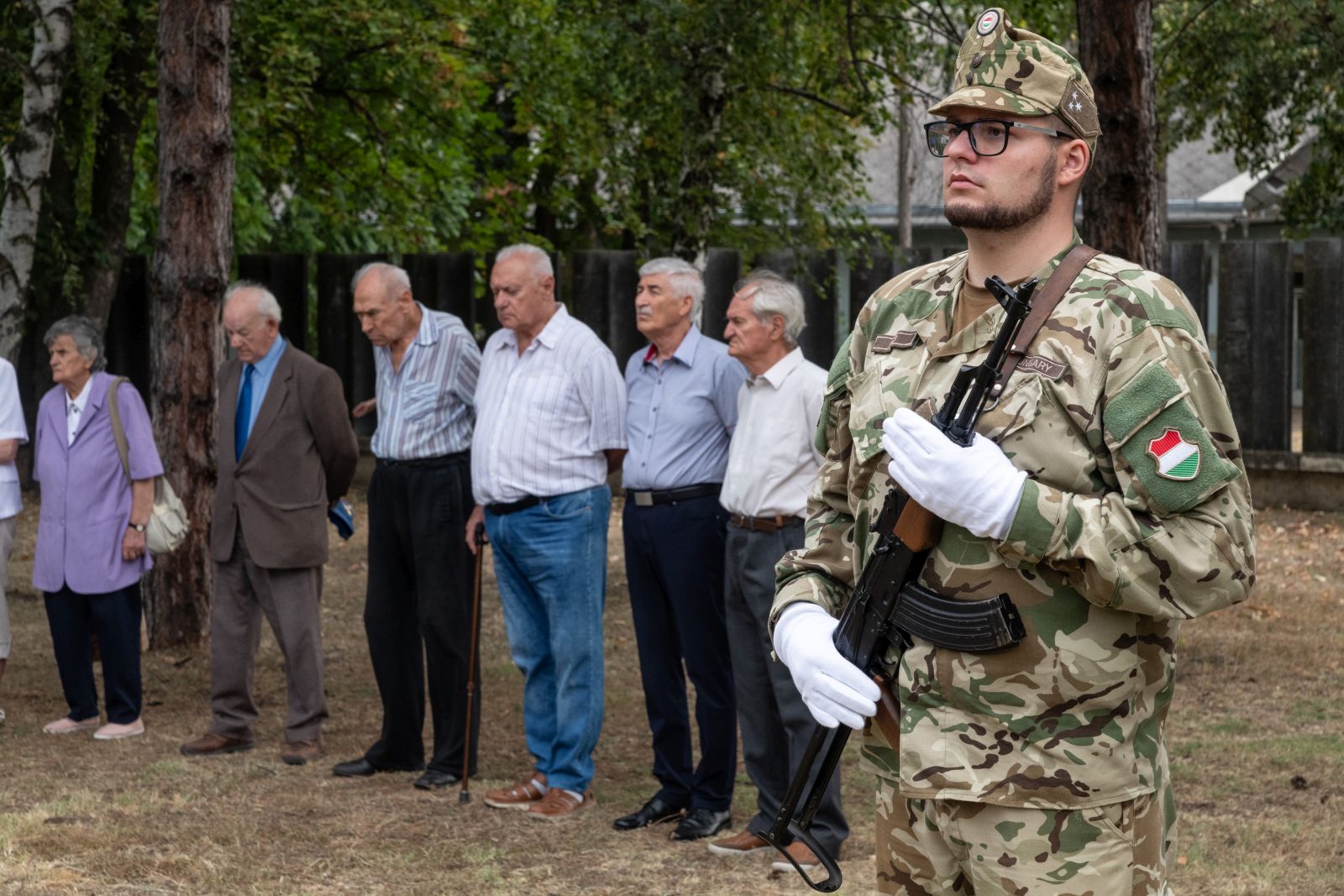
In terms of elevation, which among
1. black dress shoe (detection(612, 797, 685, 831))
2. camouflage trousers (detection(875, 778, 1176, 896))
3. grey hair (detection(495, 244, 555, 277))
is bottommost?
black dress shoe (detection(612, 797, 685, 831))

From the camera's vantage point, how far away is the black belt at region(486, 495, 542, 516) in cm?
626

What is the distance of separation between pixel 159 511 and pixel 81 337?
0.86 m

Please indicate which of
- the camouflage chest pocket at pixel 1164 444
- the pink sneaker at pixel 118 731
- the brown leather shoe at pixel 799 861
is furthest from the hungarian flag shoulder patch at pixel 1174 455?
the pink sneaker at pixel 118 731

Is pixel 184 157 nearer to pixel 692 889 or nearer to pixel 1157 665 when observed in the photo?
pixel 692 889

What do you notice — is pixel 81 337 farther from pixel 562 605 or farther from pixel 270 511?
pixel 562 605

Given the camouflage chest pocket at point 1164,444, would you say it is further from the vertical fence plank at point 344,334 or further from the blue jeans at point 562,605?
the vertical fence plank at point 344,334

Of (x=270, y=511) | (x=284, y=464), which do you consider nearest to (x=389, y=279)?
(x=284, y=464)

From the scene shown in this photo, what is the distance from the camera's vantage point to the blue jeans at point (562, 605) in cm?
627

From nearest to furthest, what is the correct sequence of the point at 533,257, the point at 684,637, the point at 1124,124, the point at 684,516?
the point at 684,516
the point at 684,637
the point at 533,257
the point at 1124,124

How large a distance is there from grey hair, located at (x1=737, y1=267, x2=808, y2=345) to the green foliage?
15.6ft

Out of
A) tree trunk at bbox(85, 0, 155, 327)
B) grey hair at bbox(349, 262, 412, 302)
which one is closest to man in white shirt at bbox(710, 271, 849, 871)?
grey hair at bbox(349, 262, 412, 302)

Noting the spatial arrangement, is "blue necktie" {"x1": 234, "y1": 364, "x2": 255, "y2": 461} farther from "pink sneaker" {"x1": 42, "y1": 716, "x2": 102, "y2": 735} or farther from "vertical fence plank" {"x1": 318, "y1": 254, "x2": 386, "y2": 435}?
"vertical fence plank" {"x1": 318, "y1": 254, "x2": 386, "y2": 435}

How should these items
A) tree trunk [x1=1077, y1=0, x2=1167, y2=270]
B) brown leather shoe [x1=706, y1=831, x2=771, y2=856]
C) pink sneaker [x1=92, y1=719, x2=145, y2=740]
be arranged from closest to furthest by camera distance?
1. brown leather shoe [x1=706, y1=831, x2=771, y2=856]
2. pink sneaker [x1=92, y1=719, x2=145, y2=740]
3. tree trunk [x1=1077, y1=0, x2=1167, y2=270]

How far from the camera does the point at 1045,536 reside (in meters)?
2.57
